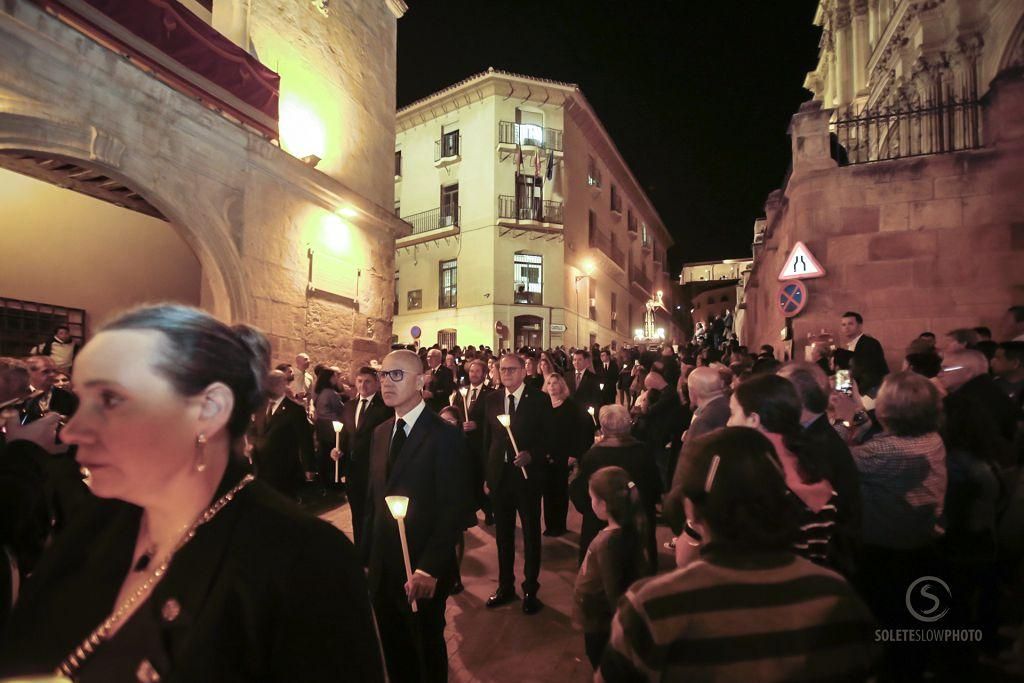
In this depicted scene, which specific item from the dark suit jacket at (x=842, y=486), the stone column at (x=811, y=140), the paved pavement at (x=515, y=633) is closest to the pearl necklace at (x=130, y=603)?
the paved pavement at (x=515, y=633)

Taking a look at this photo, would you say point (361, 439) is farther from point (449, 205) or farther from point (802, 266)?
point (449, 205)

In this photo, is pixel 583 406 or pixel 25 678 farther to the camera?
pixel 583 406

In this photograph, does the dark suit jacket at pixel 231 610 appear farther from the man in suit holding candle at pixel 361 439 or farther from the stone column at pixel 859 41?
the stone column at pixel 859 41

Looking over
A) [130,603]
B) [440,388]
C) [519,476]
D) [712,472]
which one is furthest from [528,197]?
[130,603]

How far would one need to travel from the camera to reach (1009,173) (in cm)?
816

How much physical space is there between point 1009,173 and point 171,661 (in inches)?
445

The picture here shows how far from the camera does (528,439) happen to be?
17.6 ft

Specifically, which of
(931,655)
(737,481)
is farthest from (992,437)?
(737,481)

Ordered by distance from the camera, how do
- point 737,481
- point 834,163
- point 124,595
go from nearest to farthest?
point 124,595 < point 737,481 < point 834,163

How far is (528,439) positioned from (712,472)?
3.91m

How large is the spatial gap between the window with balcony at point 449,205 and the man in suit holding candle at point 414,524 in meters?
25.7

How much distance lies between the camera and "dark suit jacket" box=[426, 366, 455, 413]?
8.91 m

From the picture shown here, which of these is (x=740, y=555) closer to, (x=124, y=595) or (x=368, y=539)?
(x=124, y=595)

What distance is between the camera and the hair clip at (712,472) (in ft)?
4.98
